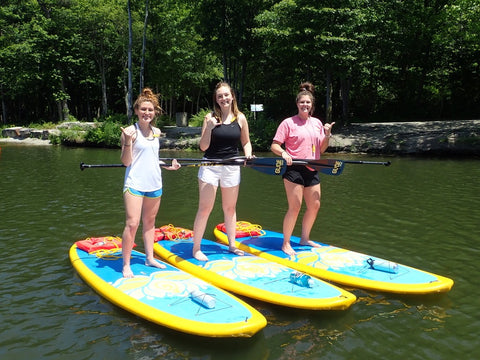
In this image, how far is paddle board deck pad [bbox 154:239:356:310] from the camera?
4.34 metres

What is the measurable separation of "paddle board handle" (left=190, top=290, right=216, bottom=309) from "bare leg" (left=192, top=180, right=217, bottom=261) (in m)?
1.27

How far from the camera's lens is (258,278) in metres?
4.96

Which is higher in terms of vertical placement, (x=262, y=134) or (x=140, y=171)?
(x=262, y=134)

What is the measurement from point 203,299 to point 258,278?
97 centimetres

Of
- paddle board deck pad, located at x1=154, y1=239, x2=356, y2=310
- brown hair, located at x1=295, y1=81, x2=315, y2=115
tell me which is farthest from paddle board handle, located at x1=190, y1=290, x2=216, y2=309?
brown hair, located at x1=295, y1=81, x2=315, y2=115

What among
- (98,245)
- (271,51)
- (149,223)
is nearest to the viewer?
(149,223)

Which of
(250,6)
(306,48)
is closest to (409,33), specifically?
(306,48)

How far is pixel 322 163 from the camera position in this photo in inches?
230

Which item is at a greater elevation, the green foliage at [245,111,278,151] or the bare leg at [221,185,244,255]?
the green foliage at [245,111,278,151]

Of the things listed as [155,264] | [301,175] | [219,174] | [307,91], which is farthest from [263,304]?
[307,91]

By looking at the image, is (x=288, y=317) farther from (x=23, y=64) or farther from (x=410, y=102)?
(x=23, y=64)

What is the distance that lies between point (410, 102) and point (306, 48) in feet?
Result: 33.5

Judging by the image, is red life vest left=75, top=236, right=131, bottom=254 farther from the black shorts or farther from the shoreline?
the shoreline

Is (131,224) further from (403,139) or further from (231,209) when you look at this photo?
(403,139)
